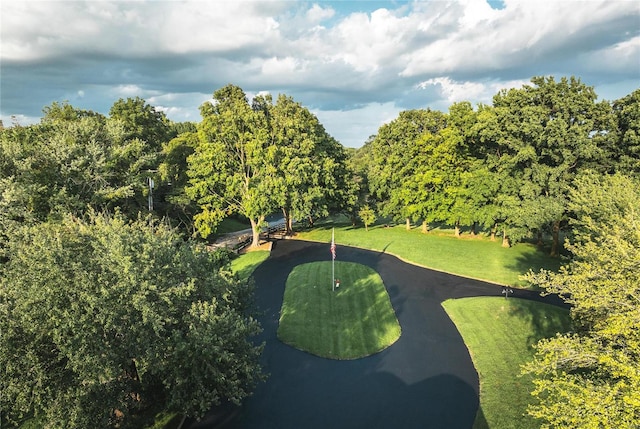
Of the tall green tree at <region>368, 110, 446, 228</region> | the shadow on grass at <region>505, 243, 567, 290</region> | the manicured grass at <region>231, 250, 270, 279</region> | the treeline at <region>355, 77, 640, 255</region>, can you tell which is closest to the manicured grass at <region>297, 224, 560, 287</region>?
the shadow on grass at <region>505, 243, 567, 290</region>

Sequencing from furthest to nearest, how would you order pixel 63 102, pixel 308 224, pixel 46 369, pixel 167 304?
1. pixel 308 224
2. pixel 63 102
3. pixel 167 304
4. pixel 46 369

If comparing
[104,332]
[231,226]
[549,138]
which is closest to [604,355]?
[104,332]

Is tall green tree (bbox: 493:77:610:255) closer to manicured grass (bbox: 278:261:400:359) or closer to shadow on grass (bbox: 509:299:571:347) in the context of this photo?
shadow on grass (bbox: 509:299:571:347)

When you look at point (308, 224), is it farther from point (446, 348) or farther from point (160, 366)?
point (160, 366)

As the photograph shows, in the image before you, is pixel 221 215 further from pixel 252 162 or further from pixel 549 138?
pixel 549 138

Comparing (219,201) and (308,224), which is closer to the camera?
(219,201)

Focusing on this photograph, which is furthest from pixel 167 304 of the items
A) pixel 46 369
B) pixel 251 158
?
pixel 251 158
